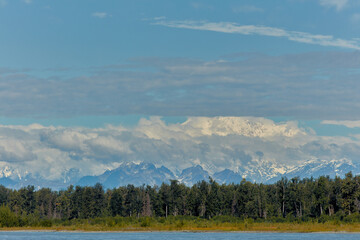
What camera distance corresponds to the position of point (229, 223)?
184 m

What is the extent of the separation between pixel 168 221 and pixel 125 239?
57331mm

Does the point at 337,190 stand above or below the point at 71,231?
above

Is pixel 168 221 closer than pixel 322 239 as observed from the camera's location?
No

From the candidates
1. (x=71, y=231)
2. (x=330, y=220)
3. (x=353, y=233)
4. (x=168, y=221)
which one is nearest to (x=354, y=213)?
(x=330, y=220)

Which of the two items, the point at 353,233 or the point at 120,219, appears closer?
the point at 353,233

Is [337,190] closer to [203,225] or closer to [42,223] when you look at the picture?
[203,225]

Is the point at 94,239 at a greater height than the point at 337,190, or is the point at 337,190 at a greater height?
the point at 337,190

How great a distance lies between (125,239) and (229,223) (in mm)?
59616

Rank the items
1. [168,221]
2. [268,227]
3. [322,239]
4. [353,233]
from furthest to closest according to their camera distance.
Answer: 1. [168,221]
2. [268,227]
3. [353,233]
4. [322,239]

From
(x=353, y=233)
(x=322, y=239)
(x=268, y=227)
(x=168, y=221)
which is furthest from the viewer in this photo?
(x=168, y=221)

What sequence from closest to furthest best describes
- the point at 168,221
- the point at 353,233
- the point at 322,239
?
the point at 322,239, the point at 353,233, the point at 168,221

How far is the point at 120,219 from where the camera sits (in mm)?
192125

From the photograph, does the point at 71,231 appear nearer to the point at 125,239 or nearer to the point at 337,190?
the point at 125,239

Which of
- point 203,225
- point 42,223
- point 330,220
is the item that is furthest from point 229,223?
point 42,223
